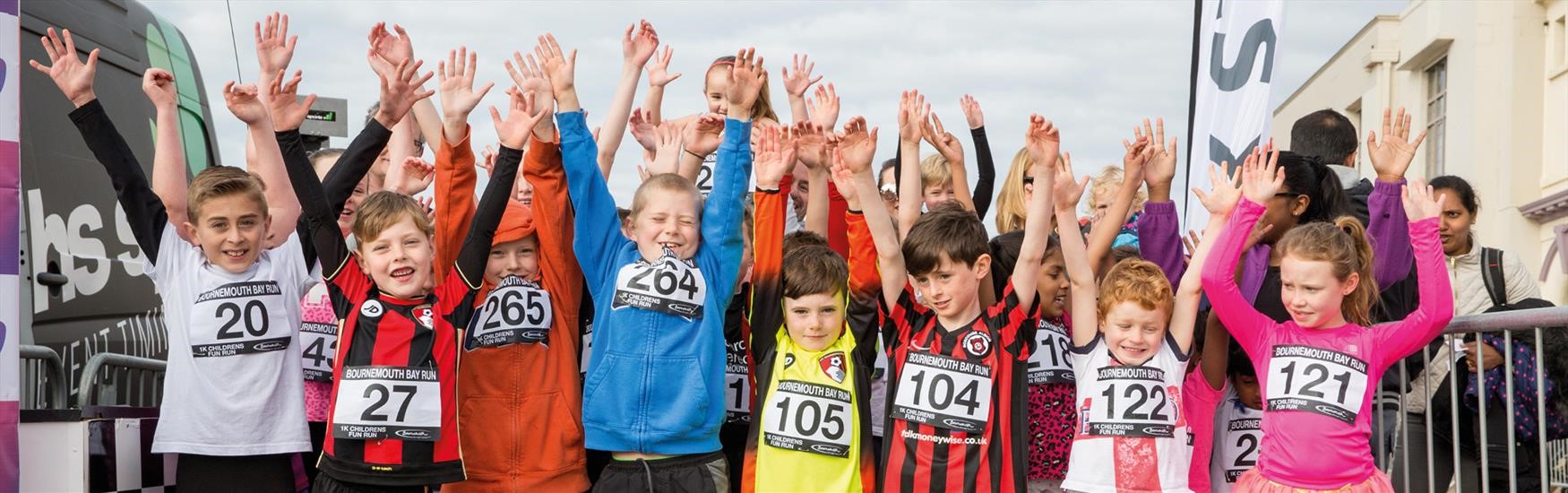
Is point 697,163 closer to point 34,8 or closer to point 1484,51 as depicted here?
point 34,8

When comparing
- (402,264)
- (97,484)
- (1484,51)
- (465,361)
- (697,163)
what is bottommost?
(97,484)

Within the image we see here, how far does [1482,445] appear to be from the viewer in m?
4.73

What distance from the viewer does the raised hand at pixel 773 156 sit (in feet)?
15.3

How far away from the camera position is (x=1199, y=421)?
186 inches

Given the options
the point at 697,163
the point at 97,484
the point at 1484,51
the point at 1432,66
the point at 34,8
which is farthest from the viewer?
the point at 1432,66

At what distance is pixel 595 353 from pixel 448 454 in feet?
1.93

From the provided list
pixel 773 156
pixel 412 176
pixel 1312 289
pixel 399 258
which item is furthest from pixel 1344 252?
pixel 412 176

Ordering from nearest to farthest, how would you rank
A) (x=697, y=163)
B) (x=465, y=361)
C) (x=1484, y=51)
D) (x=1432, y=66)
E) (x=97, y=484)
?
(x=97, y=484) → (x=465, y=361) → (x=697, y=163) → (x=1484, y=51) → (x=1432, y=66)

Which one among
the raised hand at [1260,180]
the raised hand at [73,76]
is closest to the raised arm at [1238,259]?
the raised hand at [1260,180]

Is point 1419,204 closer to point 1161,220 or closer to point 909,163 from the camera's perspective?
point 1161,220

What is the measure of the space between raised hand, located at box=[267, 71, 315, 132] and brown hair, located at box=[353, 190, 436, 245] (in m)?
0.34

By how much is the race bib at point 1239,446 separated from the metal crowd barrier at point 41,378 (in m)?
3.82

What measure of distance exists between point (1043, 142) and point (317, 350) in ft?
8.25

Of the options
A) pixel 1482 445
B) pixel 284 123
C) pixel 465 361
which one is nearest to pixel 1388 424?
pixel 1482 445
